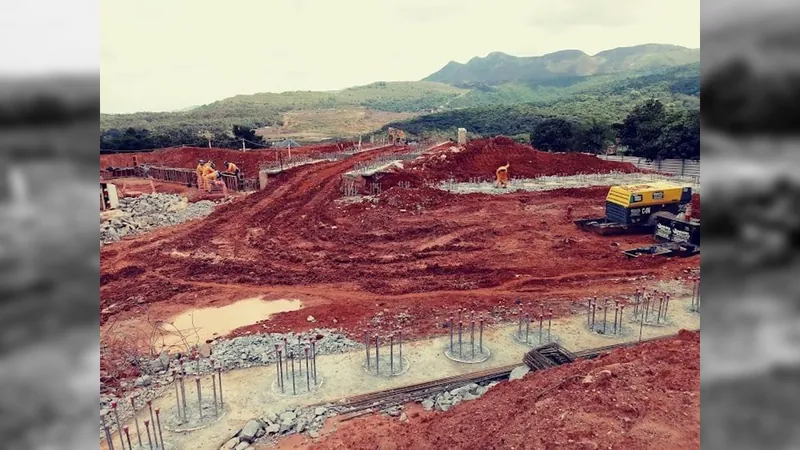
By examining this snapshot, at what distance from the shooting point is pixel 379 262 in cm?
1156

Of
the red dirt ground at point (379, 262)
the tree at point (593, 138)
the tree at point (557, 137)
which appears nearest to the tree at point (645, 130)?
the tree at point (593, 138)

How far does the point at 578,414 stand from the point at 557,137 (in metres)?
25.0

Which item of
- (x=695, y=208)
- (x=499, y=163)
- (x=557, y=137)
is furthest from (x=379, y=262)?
(x=557, y=137)

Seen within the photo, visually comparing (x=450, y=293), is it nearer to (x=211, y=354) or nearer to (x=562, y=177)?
(x=211, y=354)

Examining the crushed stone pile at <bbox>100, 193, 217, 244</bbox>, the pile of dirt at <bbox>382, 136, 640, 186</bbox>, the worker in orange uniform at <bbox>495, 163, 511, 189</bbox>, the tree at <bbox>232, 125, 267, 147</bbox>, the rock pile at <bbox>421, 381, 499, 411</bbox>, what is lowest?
the rock pile at <bbox>421, 381, 499, 411</bbox>

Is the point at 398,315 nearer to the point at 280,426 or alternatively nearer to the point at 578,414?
the point at 280,426

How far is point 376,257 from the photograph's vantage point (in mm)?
11828

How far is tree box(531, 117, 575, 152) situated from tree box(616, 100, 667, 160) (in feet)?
8.57

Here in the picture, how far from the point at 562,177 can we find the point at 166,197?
16.1 meters

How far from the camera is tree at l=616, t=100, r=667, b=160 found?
23.4 m

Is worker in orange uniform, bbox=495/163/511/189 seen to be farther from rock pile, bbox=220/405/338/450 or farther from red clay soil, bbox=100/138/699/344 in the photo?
rock pile, bbox=220/405/338/450

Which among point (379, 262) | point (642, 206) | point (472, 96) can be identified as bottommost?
point (379, 262)

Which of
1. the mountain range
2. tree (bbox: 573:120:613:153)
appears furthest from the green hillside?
tree (bbox: 573:120:613:153)

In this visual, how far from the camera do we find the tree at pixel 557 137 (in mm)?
27547
